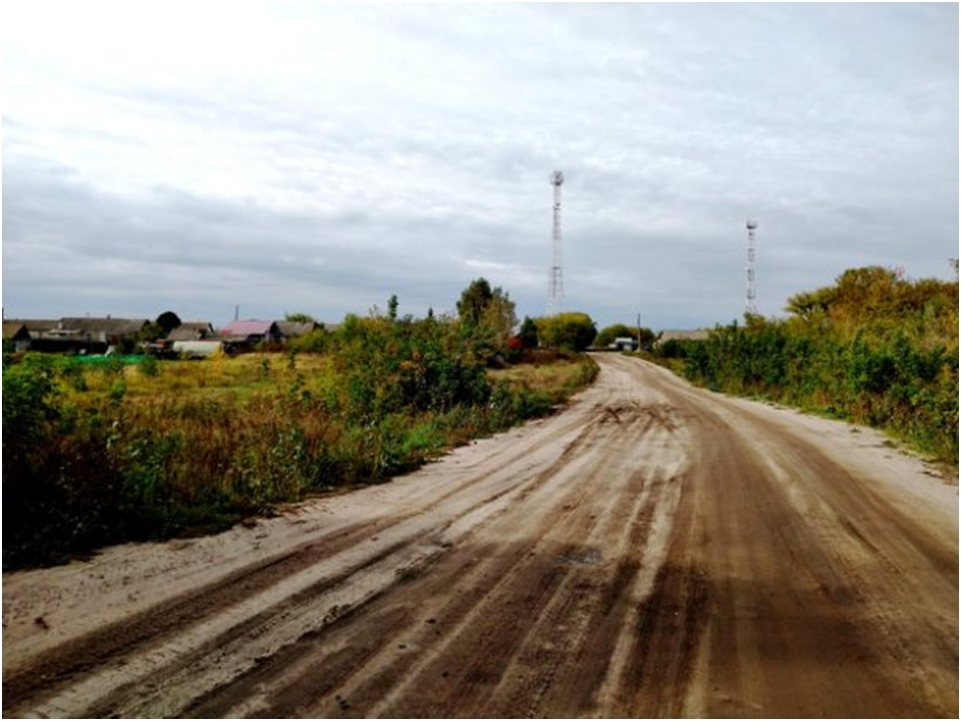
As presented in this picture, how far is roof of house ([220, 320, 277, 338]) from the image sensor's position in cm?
8844

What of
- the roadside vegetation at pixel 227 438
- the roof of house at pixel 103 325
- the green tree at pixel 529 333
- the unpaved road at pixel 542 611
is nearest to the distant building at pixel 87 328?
the roof of house at pixel 103 325

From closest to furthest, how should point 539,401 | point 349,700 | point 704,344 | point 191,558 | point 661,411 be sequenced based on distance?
point 349,700, point 191,558, point 661,411, point 539,401, point 704,344

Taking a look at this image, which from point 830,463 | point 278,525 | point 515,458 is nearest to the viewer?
point 830,463

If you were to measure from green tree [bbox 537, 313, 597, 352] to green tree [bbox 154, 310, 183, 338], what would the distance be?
59.3m

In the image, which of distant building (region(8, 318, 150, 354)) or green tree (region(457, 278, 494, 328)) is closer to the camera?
green tree (region(457, 278, 494, 328))

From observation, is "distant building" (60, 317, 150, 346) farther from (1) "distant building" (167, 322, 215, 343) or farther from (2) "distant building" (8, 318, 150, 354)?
(1) "distant building" (167, 322, 215, 343)

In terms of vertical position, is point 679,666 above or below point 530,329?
below

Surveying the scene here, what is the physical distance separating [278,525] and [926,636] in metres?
5.59

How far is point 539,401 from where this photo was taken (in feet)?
59.8

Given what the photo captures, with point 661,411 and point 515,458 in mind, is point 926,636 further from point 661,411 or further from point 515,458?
point 661,411

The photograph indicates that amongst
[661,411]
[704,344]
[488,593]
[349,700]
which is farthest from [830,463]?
[704,344]

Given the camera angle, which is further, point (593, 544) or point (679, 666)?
point (593, 544)

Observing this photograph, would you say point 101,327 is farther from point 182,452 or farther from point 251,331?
point 182,452

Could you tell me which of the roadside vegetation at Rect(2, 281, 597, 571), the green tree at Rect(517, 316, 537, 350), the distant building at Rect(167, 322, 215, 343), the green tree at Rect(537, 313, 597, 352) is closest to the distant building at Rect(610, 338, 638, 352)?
the green tree at Rect(537, 313, 597, 352)
